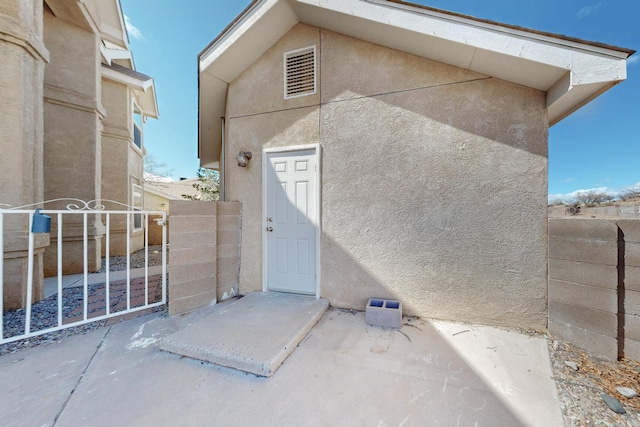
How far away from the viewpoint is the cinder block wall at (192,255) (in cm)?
349

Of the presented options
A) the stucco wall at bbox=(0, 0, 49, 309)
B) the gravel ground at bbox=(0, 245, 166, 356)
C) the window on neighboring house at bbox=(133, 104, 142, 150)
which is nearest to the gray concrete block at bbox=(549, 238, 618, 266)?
the gravel ground at bbox=(0, 245, 166, 356)

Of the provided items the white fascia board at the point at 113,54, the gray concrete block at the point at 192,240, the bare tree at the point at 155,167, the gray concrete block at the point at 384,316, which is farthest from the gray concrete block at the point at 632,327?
the bare tree at the point at 155,167

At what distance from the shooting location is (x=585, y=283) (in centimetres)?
275

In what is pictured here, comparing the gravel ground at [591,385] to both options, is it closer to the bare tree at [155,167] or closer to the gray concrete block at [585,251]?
the gray concrete block at [585,251]

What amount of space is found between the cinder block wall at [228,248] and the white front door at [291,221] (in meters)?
0.60

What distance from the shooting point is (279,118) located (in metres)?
4.28

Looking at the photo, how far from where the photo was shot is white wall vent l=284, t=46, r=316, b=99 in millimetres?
4102

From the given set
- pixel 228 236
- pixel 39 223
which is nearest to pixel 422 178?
pixel 228 236

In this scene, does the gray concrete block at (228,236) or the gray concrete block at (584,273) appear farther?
the gray concrete block at (228,236)

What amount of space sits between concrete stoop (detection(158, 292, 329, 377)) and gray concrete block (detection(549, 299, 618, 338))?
3.06 meters

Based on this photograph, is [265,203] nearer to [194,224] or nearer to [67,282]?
[194,224]

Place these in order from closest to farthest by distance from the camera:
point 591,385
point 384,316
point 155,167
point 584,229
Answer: point 591,385, point 584,229, point 384,316, point 155,167

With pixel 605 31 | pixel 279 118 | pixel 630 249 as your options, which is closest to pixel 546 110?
pixel 630 249

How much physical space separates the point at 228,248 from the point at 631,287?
5343mm
